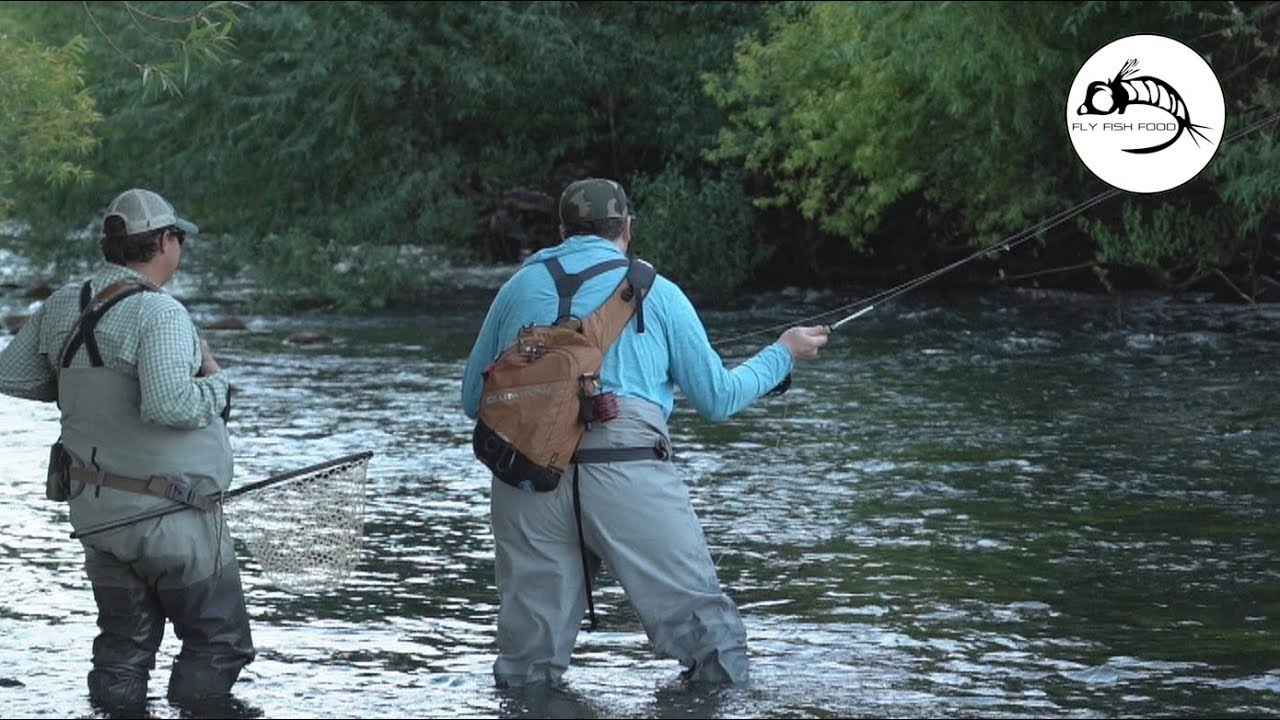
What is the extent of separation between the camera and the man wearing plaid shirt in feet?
21.0

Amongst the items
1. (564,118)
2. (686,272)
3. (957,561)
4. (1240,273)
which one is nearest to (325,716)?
(957,561)

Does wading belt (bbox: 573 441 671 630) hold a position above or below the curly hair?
below

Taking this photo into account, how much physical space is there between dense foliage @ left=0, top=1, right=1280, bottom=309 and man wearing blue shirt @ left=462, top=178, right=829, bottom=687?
19.2 metres

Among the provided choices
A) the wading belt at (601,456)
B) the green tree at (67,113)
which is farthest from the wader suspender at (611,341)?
the green tree at (67,113)

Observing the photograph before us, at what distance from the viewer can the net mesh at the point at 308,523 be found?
6824 mm

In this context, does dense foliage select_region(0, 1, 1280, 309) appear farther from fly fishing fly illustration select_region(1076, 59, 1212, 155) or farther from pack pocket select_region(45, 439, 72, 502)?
pack pocket select_region(45, 439, 72, 502)

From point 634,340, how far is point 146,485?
4.89 ft

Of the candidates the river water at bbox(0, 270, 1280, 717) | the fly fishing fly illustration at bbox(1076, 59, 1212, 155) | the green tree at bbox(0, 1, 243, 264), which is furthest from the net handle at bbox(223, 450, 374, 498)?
the green tree at bbox(0, 1, 243, 264)

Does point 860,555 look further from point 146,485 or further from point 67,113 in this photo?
point 67,113

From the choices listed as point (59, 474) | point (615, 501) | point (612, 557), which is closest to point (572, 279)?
point (615, 501)

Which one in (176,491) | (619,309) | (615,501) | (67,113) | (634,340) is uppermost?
(67,113)

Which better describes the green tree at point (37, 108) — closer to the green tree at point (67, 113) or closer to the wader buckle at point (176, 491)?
the green tree at point (67, 113)

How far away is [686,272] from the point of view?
100ft

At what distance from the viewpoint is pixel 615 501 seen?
21.6 ft
